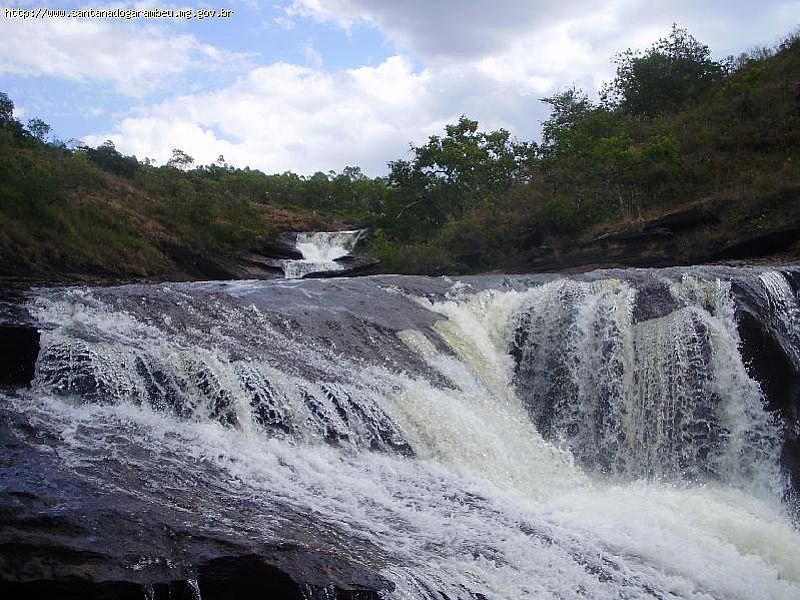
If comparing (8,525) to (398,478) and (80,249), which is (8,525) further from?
(80,249)

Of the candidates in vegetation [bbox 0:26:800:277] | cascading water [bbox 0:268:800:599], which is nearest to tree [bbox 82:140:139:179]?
vegetation [bbox 0:26:800:277]

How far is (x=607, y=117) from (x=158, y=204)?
60.7ft

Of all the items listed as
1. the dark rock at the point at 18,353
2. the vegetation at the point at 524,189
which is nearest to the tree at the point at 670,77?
the vegetation at the point at 524,189

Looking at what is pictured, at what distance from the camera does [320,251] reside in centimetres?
3192

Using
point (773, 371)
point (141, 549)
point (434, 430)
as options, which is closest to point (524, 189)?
point (773, 371)

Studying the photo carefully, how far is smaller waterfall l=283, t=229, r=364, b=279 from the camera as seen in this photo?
90.1 ft

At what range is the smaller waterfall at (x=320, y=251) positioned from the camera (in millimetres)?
27453

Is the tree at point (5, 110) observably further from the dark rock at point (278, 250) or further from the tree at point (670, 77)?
the tree at point (670, 77)

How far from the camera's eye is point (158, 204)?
29375 millimetres

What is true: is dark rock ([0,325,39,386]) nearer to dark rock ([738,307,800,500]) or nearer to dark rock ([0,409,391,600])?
dark rock ([0,409,391,600])

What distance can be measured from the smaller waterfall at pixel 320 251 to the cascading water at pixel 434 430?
48.0ft

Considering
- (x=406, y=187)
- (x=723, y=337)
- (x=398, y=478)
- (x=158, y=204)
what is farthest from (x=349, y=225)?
(x=398, y=478)

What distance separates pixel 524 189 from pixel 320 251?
29.9 feet

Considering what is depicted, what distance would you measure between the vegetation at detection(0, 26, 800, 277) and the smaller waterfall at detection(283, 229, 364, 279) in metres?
1.34
